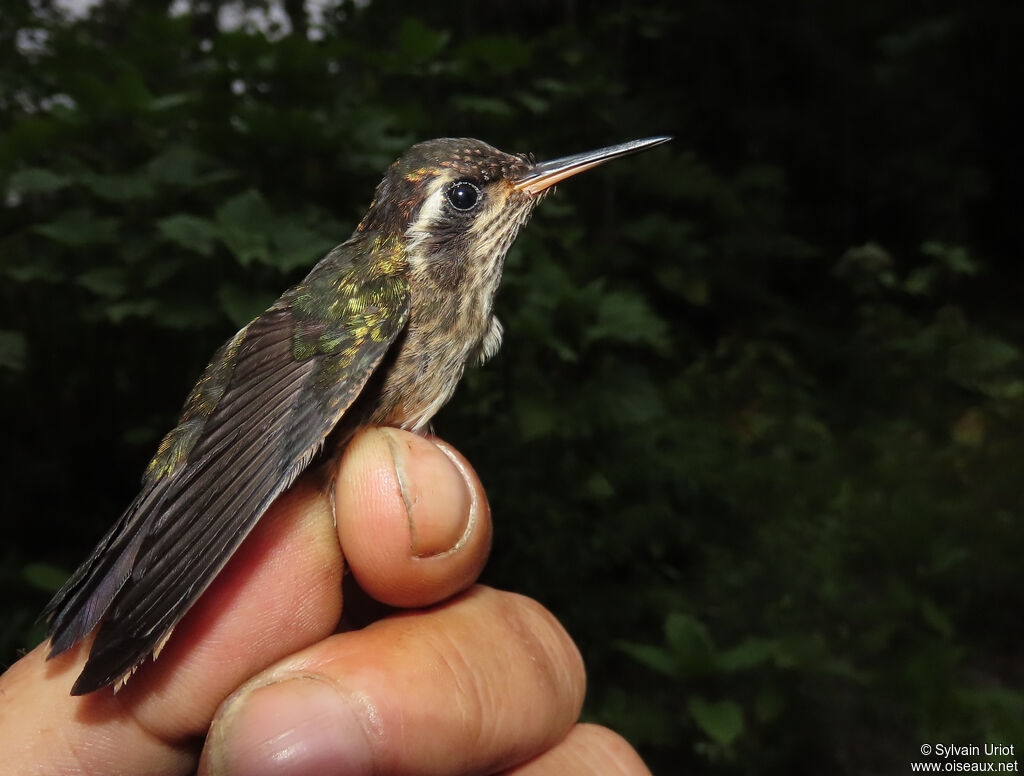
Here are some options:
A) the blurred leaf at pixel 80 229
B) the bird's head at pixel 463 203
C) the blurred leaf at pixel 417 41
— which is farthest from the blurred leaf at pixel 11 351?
the blurred leaf at pixel 417 41

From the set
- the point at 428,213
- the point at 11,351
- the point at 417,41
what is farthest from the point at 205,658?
the point at 417,41

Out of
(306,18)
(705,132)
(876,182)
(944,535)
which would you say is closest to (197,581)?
(944,535)

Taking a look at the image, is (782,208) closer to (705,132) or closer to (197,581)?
(705,132)

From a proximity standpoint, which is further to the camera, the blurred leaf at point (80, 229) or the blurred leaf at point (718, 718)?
the blurred leaf at point (80, 229)

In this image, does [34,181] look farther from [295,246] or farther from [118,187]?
[295,246]

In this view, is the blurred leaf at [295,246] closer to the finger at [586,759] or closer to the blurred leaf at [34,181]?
the blurred leaf at [34,181]
